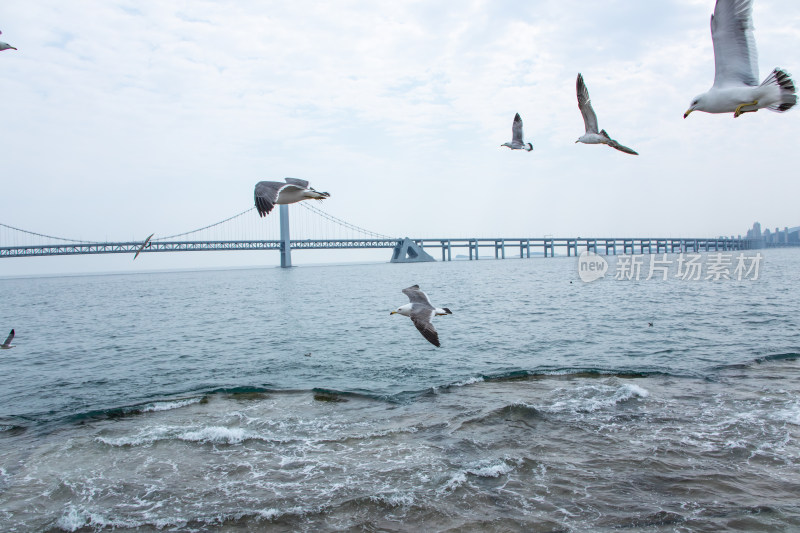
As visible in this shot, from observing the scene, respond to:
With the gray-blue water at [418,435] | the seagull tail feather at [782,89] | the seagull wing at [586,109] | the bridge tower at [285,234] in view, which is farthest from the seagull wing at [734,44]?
the bridge tower at [285,234]

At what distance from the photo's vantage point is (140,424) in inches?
348

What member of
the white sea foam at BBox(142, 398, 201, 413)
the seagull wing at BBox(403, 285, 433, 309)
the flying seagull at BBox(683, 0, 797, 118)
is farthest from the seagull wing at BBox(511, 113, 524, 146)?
the white sea foam at BBox(142, 398, 201, 413)

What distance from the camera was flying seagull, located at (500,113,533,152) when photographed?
9.12 m

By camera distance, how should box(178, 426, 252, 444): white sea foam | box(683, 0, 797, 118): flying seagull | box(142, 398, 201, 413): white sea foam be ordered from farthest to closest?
box(142, 398, 201, 413): white sea foam, box(178, 426, 252, 444): white sea foam, box(683, 0, 797, 118): flying seagull

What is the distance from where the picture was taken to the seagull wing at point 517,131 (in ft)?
30.1

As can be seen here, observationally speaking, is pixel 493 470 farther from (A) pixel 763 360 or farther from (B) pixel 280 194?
(A) pixel 763 360

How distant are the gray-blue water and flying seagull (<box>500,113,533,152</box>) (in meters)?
4.30

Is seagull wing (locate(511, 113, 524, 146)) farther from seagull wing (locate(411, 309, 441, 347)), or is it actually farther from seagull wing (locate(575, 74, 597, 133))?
seagull wing (locate(411, 309, 441, 347))

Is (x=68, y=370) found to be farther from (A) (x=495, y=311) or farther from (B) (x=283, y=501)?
(A) (x=495, y=311)

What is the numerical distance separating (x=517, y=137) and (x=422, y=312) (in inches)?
144

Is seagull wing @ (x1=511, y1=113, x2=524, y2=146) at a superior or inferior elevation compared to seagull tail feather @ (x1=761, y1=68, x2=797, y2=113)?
superior

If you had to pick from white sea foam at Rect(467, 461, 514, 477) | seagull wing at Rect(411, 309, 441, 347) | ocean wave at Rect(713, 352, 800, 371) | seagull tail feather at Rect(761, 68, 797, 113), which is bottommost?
white sea foam at Rect(467, 461, 514, 477)

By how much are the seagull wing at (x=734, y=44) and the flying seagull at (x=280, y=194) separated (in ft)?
12.8

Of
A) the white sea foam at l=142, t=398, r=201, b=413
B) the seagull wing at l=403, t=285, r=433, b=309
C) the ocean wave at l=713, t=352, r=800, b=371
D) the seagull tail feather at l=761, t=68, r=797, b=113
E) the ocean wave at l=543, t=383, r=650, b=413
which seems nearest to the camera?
the seagull tail feather at l=761, t=68, r=797, b=113
